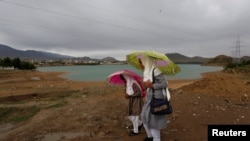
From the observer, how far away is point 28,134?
7.25 metres

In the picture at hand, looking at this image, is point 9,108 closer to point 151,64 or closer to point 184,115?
point 184,115

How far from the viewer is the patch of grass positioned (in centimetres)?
1030

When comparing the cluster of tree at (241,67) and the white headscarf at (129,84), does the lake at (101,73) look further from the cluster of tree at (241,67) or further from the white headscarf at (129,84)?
the cluster of tree at (241,67)

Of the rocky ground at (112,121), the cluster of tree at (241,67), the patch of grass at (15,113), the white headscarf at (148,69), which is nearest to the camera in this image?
the white headscarf at (148,69)

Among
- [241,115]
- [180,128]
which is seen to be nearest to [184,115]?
[180,128]

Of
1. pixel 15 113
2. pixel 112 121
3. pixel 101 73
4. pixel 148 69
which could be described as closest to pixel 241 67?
pixel 101 73

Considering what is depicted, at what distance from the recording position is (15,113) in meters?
11.4

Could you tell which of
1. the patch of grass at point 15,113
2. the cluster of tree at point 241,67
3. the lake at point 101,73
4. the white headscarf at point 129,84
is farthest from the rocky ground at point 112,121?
the cluster of tree at point 241,67

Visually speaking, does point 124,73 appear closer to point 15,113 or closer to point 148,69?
point 148,69

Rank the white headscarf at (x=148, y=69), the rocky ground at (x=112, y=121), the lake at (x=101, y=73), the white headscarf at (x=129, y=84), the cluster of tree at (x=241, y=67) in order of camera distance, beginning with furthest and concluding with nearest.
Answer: the cluster of tree at (x=241, y=67)
the lake at (x=101, y=73)
the rocky ground at (x=112, y=121)
the white headscarf at (x=129, y=84)
the white headscarf at (x=148, y=69)

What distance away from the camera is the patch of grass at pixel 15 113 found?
33.8 feet

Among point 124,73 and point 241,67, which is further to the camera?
point 241,67

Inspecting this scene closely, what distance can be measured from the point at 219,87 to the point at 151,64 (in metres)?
10.0

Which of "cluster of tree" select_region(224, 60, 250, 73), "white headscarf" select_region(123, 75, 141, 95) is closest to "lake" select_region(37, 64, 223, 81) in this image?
"white headscarf" select_region(123, 75, 141, 95)
